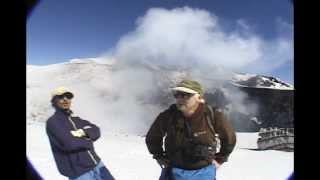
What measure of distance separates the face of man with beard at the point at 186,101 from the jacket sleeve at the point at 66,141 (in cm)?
46

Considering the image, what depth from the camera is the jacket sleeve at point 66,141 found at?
2.55 metres

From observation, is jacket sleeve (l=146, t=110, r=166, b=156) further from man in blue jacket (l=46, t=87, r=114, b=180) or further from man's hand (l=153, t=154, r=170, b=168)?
man in blue jacket (l=46, t=87, r=114, b=180)

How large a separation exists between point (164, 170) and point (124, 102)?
0.37 metres

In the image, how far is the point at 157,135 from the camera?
8.33 ft

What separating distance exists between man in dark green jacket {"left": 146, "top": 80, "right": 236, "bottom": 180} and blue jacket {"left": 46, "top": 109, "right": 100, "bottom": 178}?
32cm

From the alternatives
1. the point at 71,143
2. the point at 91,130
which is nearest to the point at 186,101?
the point at 91,130

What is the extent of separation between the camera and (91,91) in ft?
8.37

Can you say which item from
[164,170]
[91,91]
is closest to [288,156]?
[164,170]

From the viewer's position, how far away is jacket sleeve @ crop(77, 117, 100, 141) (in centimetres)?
255

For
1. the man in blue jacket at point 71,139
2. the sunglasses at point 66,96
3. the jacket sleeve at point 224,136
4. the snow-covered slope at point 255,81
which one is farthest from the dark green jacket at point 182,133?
the sunglasses at point 66,96

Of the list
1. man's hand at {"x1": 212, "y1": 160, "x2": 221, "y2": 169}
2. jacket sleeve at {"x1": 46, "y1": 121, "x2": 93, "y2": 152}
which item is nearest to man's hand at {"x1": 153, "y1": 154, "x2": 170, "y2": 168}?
man's hand at {"x1": 212, "y1": 160, "x2": 221, "y2": 169}

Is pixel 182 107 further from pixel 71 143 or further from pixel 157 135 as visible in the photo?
pixel 71 143

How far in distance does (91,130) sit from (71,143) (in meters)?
0.11

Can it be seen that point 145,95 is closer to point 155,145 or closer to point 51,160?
point 155,145
